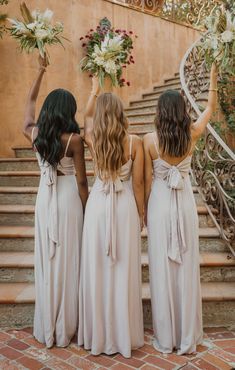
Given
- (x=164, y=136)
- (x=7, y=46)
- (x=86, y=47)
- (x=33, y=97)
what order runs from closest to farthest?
(x=164, y=136) → (x=33, y=97) → (x=7, y=46) → (x=86, y=47)

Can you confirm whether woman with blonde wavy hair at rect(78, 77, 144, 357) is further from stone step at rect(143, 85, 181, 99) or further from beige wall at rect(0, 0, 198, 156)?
stone step at rect(143, 85, 181, 99)

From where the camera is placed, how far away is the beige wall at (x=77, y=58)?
237 inches

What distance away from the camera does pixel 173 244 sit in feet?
8.82

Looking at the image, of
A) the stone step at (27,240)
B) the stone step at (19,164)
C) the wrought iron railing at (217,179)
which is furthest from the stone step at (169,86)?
the stone step at (27,240)

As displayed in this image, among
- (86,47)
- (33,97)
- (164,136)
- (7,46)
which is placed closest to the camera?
(164,136)

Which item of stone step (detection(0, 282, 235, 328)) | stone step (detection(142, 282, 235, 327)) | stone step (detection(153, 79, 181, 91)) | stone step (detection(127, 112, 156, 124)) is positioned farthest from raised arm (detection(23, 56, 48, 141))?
stone step (detection(153, 79, 181, 91))

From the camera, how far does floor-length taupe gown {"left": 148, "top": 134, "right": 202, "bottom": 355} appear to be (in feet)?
8.88

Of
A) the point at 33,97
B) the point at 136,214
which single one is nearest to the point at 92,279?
the point at 136,214

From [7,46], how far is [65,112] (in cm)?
400

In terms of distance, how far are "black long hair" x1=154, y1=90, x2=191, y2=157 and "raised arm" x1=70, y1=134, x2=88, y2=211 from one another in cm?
60

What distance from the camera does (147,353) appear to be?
2762 millimetres

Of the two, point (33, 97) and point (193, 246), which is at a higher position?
point (33, 97)

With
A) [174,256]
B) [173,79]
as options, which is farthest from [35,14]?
[173,79]

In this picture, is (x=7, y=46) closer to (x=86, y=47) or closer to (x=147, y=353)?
(x=86, y=47)
